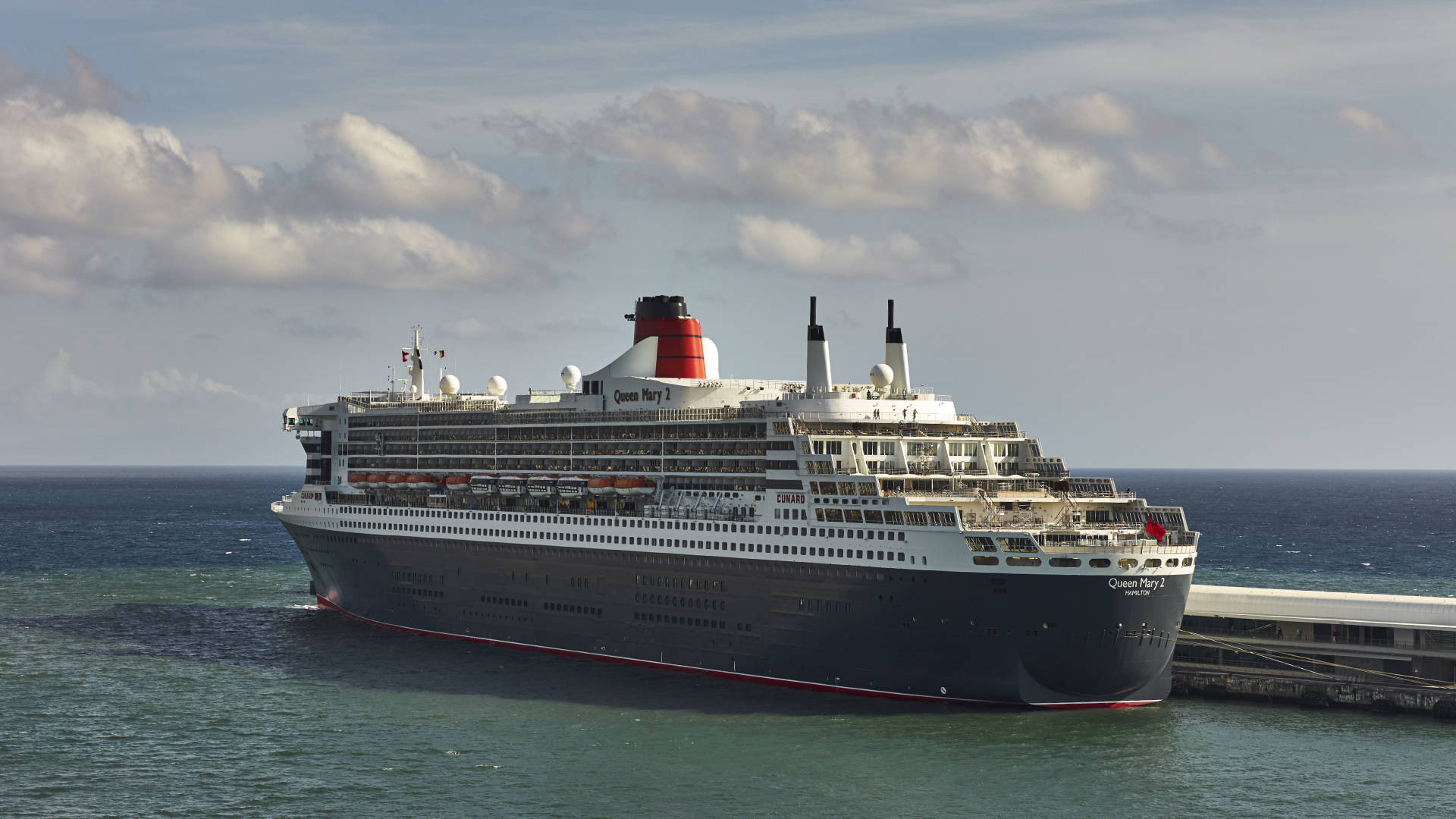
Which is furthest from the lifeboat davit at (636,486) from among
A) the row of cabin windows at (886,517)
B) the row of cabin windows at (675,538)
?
the row of cabin windows at (886,517)

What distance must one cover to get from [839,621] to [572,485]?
1803 cm

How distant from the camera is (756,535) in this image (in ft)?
190

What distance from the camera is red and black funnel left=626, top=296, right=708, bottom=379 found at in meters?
71.5

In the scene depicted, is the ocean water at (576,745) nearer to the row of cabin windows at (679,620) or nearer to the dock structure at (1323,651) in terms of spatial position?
the dock structure at (1323,651)

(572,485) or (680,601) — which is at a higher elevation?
(572,485)

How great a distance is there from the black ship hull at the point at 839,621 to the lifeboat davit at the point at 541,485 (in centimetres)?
281

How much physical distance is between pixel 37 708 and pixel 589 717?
858 inches

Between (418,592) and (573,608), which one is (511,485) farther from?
(573,608)

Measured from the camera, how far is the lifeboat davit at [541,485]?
6869cm

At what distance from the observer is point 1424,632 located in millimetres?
56562

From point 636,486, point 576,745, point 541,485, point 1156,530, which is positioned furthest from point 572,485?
point 1156,530

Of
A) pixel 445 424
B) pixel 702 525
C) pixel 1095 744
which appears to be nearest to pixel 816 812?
pixel 1095 744

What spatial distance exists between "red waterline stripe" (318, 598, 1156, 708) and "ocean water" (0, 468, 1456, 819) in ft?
1.37

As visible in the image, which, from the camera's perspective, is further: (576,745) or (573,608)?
(573,608)
